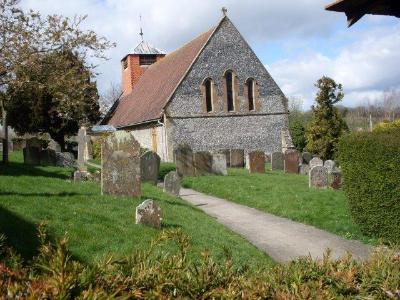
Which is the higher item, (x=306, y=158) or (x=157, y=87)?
(x=157, y=87)

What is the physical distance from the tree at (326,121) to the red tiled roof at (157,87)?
8304mm

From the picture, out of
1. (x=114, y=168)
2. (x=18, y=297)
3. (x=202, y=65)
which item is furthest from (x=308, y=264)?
(x=202, y=65)

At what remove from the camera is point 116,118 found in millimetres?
39500

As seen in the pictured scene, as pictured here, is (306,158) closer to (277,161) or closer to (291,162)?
(277,161)

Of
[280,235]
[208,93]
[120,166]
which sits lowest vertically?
[280,235]

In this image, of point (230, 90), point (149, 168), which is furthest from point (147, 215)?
point (230, 90)

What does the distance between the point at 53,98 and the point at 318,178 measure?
1610cm

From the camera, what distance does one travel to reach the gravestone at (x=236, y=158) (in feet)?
85.1

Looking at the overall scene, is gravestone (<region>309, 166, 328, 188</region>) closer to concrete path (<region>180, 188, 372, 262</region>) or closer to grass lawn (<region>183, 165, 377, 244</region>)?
grass lawn (<region>183, 165, 377, 244</region>)

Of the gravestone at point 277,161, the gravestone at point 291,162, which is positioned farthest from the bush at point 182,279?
the gravestone at point 277,161

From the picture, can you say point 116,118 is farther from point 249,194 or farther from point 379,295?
point 379,295

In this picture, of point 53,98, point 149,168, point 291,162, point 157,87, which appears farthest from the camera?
point 157,87

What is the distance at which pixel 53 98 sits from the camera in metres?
25.5

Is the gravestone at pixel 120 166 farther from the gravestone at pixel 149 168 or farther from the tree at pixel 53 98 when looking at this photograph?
the tree at pixel 53 98
